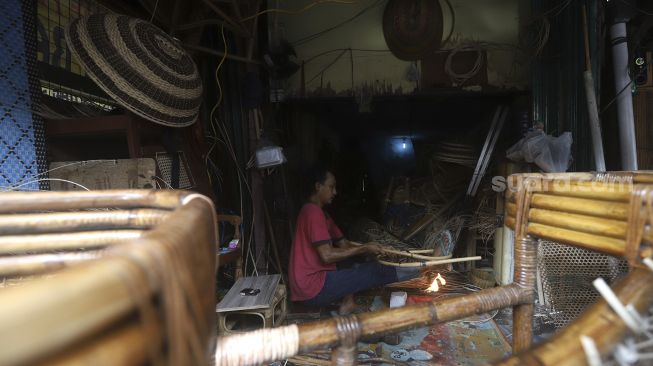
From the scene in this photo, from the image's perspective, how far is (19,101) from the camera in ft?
6.75

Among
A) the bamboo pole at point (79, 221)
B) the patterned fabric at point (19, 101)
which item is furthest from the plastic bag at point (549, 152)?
the patterned fabric at point (19, 101)

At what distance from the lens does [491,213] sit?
4.43 metres

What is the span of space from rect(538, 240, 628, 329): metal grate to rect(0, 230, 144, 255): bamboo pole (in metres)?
2.98

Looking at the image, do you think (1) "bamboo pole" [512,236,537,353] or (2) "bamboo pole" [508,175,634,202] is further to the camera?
(1) "bamboo pole" [512,236,537,353]

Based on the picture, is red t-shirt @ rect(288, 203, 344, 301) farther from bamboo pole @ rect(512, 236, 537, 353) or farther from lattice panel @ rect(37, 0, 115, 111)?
lattice panel @ rect(37, 0, 115, 111)

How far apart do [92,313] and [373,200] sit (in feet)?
25.5

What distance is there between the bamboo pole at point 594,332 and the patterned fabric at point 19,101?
2.62m

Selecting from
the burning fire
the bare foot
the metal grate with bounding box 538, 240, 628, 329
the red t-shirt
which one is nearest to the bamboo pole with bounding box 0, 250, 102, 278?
the red t-shirt

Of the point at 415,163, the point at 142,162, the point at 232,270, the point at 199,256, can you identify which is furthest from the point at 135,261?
the point at 415,163

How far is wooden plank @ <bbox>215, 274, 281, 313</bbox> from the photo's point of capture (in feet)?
7.81

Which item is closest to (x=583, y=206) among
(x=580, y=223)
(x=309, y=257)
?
(x=580, y=223)

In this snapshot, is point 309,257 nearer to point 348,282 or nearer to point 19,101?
point 348,282

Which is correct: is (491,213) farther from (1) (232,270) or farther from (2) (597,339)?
(2) (597,339)

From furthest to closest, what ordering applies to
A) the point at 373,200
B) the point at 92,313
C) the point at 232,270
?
1. the point at 373,200
2. the point at 232,270
3. the point at 92,313
